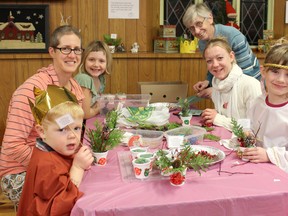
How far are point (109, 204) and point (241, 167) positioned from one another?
63 centimetres

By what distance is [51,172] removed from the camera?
1382mm

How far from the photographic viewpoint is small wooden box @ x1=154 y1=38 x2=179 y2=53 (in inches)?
158

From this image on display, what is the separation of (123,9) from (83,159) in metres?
2.74

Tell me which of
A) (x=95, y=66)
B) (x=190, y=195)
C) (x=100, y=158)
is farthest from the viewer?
(x=95, y=66)

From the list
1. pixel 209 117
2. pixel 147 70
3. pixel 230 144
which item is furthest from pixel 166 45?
pixel 230 144

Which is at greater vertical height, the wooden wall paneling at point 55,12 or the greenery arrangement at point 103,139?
the wooden wall paneling at point 55,12

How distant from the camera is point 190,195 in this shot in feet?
4.37

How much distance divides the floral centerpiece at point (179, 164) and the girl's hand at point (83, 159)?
0.27 meters

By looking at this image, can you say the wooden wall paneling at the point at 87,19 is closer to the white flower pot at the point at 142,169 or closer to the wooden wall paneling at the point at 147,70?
the wooden wall paneling at the point at 147,70

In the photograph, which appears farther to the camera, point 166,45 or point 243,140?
point 166,45

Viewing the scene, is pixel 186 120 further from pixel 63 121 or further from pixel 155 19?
pixel 155 19

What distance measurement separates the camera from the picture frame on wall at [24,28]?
12.5 feet

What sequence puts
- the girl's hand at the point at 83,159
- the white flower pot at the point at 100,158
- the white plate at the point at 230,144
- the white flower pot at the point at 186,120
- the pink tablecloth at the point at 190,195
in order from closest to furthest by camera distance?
1. the pink tablecloth at the point at 190,195
2. the girl's hand at the point at 83,159
3. the white flower pot at the point at 100,158
4. the white plate at the point at 230,144
5. the white flower pot at the point at 186,120

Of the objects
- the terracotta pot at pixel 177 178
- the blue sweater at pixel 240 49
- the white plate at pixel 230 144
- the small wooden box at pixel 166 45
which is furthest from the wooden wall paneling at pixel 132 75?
the terracotta pot at pixel 177 178
